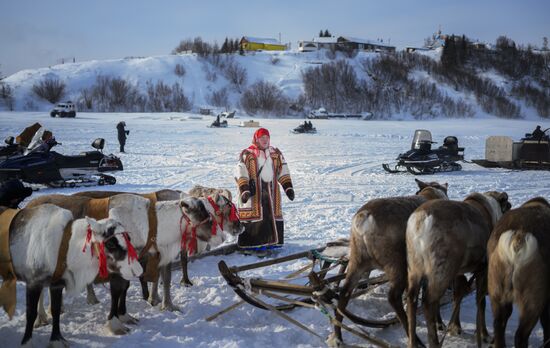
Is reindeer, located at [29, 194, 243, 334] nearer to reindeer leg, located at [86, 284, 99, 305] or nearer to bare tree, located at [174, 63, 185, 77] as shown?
reindeer leg, located at [86, 284, 99, 305]

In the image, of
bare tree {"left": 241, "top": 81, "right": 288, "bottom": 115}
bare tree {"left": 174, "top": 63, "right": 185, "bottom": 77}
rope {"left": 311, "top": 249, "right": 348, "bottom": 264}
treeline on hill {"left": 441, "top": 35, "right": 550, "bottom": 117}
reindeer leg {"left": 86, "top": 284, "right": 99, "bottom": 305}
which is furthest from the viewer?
bare tree {"left": 174, "top": 63, "right": 185, "bottom": 77}

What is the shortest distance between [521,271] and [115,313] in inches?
135

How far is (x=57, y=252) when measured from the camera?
438 centimetres

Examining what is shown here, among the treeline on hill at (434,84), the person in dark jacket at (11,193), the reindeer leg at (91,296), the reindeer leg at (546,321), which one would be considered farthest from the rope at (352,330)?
the treeline on hill at (434,84)

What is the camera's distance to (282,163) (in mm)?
7508

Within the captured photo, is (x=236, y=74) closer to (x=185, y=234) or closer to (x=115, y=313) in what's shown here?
(x=185, y=234)

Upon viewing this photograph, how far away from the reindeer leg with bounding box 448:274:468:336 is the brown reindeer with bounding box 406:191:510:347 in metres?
0.32

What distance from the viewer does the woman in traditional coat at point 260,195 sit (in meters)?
7.27

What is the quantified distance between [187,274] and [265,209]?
1.63m

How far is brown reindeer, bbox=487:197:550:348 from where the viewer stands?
11.3ft

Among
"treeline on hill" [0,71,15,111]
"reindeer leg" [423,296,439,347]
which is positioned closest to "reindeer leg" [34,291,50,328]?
"reindeer leg" [423,296,439,347]

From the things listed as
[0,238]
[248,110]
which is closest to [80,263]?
[0,238]

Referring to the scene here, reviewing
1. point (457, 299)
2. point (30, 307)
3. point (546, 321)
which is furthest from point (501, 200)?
point (30, 307)

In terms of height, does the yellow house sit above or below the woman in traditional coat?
above
